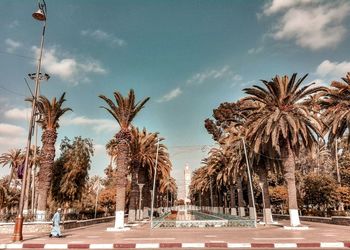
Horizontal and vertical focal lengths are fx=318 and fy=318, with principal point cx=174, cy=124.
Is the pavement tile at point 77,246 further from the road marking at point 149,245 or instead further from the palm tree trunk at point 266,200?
the palm tree trunk at point 266,200

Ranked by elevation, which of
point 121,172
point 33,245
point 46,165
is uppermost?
point 46,165

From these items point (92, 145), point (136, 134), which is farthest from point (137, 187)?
point (92, 145)

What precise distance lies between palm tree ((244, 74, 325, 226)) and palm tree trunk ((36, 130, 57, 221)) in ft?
55.7

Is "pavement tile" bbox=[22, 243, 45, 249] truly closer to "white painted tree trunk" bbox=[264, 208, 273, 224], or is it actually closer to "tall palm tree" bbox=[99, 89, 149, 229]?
"tall palm tree" bbox=[99, 89, 149, 229]

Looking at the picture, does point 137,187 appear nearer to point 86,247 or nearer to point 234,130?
point 234,130

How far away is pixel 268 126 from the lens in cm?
2370

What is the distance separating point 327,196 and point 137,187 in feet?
74.5

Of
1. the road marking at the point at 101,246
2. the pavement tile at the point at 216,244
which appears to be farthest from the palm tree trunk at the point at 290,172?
the road marking at the point at 101,246

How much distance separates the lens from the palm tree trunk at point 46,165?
26.6 metres

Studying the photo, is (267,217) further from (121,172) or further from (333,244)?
(333,244)

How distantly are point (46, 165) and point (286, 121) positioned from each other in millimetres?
20221

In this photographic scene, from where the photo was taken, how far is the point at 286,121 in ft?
80.7

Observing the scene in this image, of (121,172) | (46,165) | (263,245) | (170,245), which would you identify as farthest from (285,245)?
(46,165)

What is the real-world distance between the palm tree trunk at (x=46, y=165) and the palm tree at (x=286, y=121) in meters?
17.0
